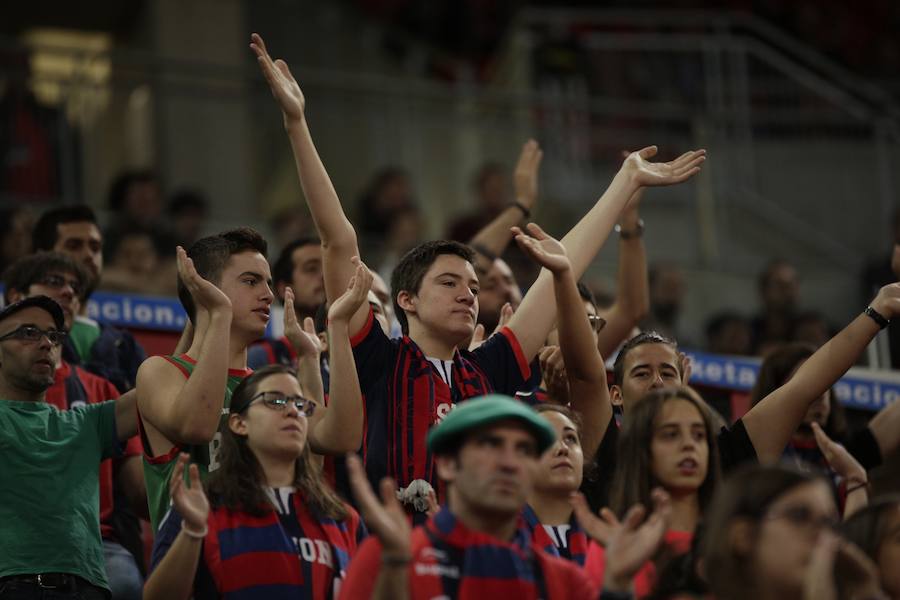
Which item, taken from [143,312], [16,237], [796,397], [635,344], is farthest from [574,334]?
[16,237]

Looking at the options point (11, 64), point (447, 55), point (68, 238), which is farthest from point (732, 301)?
point (68, 238)

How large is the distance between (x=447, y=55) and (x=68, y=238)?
825cm

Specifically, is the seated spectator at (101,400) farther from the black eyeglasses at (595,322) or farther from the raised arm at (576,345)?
the black eyeglasses at (595,322)

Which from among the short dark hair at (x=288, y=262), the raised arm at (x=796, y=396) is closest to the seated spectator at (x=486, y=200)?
the short dark hair at (x=288, y=262)

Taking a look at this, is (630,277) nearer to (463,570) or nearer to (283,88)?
(283,88)

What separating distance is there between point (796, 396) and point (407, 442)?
4.88 feet

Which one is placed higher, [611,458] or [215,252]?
[215,252]

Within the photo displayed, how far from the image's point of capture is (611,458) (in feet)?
22.3

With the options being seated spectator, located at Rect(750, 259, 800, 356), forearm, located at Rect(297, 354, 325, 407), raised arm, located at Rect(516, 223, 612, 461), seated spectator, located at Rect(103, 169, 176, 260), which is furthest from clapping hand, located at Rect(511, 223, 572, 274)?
seated spectator, located at Rect(750, 259, 800, 356)

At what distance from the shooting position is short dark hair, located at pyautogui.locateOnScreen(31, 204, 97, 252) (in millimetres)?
8297

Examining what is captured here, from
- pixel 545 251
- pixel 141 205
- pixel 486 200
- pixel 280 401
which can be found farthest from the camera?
pixel 486 200

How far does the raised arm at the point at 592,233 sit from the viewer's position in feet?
22.3

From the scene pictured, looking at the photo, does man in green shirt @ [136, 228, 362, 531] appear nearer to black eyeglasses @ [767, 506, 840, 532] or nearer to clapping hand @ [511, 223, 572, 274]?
clapping hand @ [511, 223, 572, 274]

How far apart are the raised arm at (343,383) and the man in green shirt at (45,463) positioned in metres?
0.88
